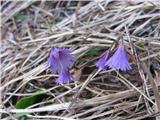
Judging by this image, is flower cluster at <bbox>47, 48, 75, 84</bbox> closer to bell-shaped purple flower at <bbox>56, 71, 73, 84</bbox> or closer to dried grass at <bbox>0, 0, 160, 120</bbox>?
bell-shaped purple flower at <bbox>56, 71, 73, 84</bbox>

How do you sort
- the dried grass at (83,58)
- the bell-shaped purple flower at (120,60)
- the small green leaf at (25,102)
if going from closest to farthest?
1. the bell-shaped purple flower at (120,60)
2. the dried grass at (83,58)
3. the small green leaf at (25,102)

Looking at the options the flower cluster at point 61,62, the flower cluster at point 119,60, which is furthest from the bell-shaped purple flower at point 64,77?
the flower cluster at point 119,60

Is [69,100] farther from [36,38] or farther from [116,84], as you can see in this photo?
[36,38]

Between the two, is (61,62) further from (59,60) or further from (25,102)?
(25,102)

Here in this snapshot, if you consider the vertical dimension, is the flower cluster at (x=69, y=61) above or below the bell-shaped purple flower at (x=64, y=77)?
above

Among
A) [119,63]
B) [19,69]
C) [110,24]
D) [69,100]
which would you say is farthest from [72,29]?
[119,63]

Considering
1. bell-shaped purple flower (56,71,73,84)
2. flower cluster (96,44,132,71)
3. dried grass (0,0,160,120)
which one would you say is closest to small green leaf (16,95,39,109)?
dried grass (0,0,160,120)

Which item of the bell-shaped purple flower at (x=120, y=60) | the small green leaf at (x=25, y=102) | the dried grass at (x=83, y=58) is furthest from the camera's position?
the small green leaf at (x=25, y=102)

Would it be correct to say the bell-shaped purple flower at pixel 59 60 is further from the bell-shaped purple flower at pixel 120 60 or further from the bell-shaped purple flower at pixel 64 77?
the bell-shaped purple flower at pixel 120 60
